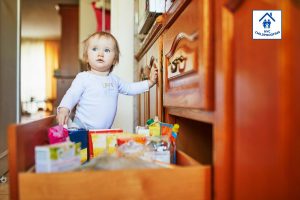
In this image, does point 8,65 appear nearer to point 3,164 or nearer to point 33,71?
point 3,164

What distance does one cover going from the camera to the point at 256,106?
61 cm

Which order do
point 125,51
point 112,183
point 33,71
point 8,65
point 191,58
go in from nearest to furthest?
1. point 112,183
2. point 191,58
3. point 125,51
4. point 8,65
5. point 33,71

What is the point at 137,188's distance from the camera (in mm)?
609

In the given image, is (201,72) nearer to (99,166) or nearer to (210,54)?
(210,54)

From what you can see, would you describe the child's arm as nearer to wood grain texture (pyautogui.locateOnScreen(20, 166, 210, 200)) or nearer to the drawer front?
the drawer front

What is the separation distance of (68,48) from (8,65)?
5.87 feet

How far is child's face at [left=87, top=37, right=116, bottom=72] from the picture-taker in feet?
4.23

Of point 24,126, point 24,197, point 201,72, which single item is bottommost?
point 24,197

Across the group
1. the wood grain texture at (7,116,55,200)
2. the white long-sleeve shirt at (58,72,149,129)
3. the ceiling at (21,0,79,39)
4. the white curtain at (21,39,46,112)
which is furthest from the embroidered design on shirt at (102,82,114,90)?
the white curtain at (21,39,46,112)

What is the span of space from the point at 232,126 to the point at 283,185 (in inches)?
5.8

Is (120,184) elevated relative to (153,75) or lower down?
lower down

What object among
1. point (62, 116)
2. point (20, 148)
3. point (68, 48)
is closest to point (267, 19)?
point (20, 148)

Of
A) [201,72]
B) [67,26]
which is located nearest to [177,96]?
[201,72]

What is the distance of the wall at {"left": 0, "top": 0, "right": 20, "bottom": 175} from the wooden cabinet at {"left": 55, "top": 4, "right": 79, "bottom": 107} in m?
1.35
